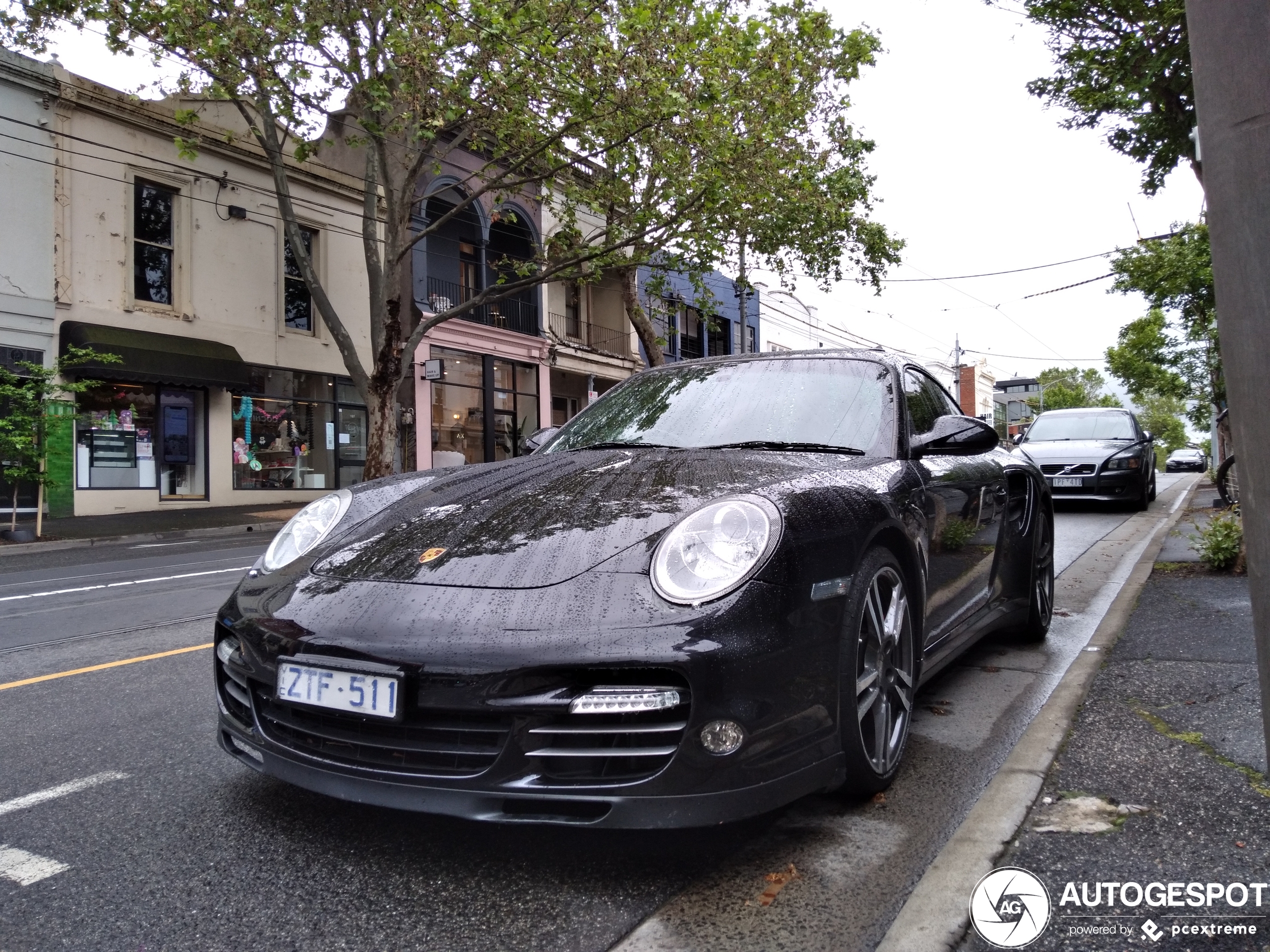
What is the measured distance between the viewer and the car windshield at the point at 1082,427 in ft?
45.9

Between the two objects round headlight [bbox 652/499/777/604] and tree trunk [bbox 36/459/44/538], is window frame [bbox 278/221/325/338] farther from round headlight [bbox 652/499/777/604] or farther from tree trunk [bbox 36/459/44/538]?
round headlight [bbox 652/499/777/604]

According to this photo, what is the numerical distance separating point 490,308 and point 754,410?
23043 millimetres

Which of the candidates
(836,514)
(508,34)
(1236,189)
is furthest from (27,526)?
(1236,189)

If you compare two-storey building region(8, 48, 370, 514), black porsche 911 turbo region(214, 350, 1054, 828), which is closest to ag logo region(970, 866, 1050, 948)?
black porsche 911 turbo region(214, 350, 1054, 828)

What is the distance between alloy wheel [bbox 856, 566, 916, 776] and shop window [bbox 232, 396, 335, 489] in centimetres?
1830

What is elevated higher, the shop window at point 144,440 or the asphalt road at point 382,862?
the shop window at point 144,440

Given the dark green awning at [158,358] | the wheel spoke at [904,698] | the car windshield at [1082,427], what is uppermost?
the dark green awning at [158,358]

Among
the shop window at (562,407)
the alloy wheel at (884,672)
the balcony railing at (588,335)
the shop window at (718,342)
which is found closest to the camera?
the alloy wheel at (884,672)

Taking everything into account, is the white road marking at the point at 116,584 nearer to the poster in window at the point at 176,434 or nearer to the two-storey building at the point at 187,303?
the two-storey building at the point at 187,303

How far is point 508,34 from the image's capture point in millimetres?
13172

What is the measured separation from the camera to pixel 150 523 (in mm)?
15492

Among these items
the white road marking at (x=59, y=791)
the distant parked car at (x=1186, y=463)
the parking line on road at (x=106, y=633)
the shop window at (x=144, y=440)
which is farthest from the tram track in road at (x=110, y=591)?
the distant parked car at (x=1186, y=463)

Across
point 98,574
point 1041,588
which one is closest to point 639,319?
point 98,574

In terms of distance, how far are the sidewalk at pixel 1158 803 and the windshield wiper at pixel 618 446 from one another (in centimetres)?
167
